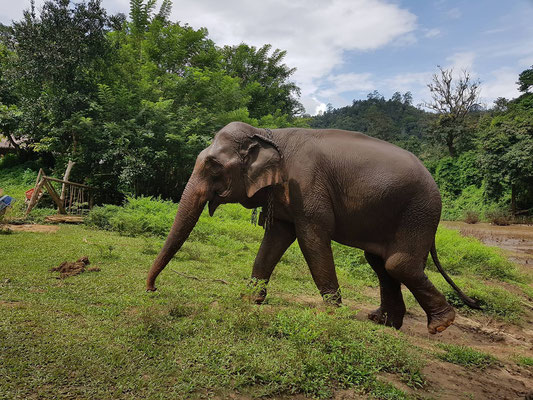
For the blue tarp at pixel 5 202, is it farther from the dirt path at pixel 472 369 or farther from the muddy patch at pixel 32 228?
the dirt path at pixel 472 369

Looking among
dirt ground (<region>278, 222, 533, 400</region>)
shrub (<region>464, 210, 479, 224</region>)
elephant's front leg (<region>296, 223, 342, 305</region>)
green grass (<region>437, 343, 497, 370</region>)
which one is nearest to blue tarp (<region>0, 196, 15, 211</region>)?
dirt ground (<region>278, 222, 533, 400</region>)

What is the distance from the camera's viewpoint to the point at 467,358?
3.36 meters

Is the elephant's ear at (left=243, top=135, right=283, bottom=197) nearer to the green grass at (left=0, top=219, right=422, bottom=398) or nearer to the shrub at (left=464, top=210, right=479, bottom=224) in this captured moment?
the green grass at (left=0, top=219, right=422, bottom=398)

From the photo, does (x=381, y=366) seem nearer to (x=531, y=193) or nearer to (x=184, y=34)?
(x=184, y=34)

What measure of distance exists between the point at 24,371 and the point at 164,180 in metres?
13.4

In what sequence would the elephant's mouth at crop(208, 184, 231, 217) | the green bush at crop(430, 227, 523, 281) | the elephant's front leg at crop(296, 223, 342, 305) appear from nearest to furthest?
the elephant's front leg at crop(296, 223, 342, 305) → the elephant's mouth at crop(208, 184, 231, 217) → the green bush at crop(430, 227, 523, 281)

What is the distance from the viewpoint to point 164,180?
15.2 meters

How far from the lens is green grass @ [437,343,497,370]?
329 centimetres

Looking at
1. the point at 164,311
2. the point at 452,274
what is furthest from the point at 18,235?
the point at 452,274

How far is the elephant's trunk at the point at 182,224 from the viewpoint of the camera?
3.66 m

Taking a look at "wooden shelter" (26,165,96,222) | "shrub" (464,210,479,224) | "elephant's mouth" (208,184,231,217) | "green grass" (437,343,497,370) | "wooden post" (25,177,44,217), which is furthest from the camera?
"shrub" (464,210,479,224)

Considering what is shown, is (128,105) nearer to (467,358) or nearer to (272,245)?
(272,245)

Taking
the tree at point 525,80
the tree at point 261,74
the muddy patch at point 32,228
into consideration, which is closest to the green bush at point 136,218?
the muddy patch at point 32,228

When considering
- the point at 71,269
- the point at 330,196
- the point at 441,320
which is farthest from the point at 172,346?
the point at 71,269
